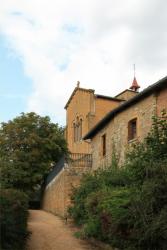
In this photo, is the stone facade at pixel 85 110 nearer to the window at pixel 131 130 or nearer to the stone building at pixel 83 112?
the stone building at pixel 83 112

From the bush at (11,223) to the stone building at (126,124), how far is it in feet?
28.8

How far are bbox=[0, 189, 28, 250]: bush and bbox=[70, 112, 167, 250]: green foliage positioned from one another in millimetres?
2553

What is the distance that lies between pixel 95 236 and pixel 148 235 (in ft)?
15.9

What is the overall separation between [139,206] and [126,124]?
38.6 ft

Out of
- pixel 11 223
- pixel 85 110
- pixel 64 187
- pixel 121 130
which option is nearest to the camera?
pixel 11 223

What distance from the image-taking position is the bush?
10.3 meters

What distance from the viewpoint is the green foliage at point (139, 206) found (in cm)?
1071

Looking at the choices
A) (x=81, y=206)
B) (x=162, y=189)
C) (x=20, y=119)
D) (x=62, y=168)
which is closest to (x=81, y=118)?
(x=20, y=119)

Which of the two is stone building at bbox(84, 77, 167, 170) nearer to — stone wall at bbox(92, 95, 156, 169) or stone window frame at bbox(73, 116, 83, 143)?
stone wall at bbox(92, 95, 156, 169)

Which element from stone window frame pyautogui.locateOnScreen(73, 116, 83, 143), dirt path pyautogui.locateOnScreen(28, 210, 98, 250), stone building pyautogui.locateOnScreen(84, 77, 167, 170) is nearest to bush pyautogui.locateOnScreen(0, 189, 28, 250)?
dirt path pyautogui.locateOnScreen(28, 210, 98, 250)

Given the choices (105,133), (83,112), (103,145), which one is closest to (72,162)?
(103,145)

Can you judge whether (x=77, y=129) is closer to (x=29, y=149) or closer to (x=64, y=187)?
(x=29, y=149)

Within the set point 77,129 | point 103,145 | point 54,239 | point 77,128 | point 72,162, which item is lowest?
point 54,239

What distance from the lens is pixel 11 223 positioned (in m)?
10.6
